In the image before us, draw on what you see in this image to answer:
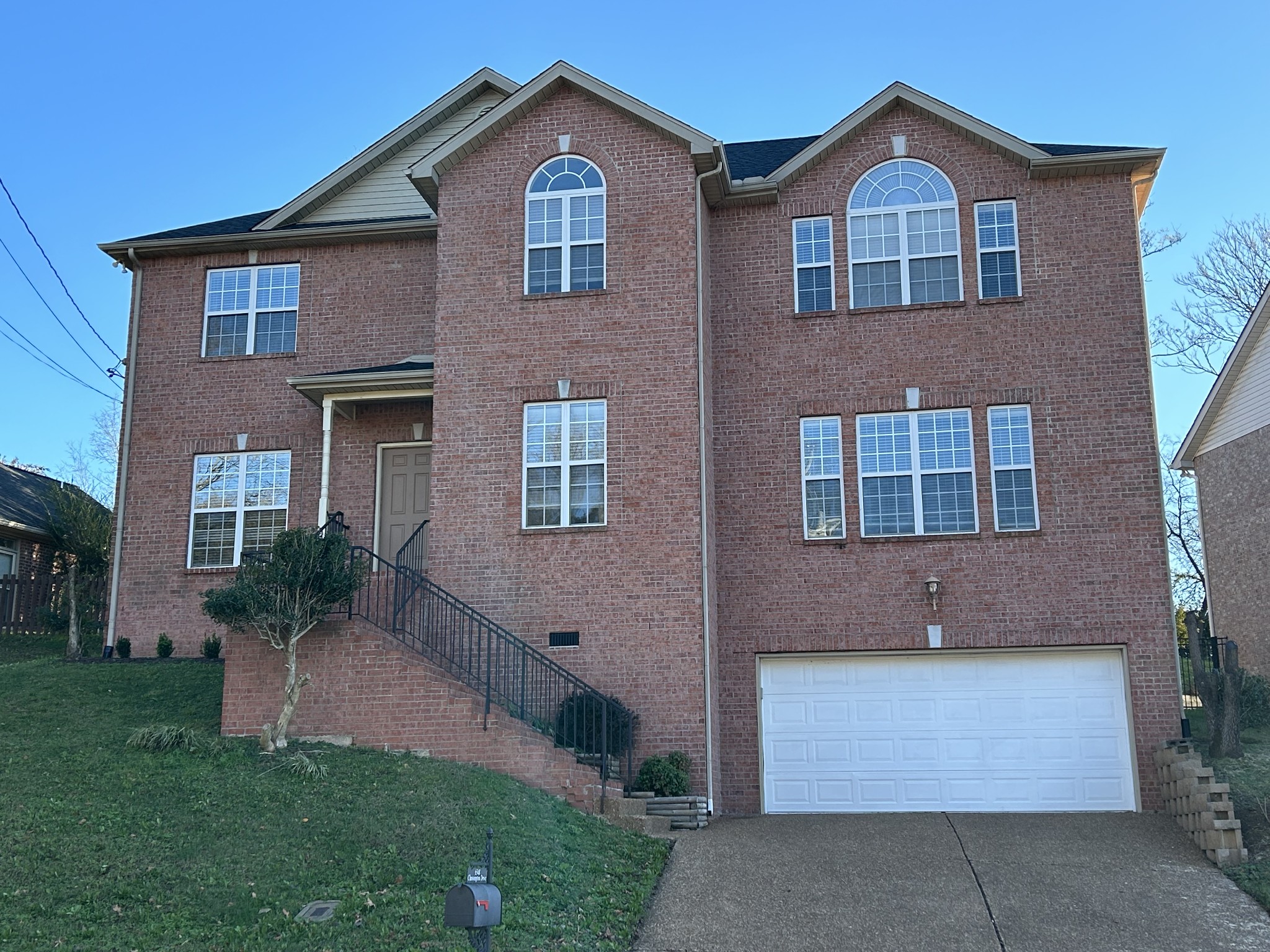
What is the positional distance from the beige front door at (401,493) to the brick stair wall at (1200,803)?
982 centimetres

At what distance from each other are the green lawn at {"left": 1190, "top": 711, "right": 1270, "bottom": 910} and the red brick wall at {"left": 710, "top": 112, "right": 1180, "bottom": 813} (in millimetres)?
900

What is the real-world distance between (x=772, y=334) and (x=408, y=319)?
531 cm

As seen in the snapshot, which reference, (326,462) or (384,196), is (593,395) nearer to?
(326,462)

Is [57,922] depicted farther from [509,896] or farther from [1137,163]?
[1137,163]

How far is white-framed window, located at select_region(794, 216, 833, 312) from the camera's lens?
16.5 meters

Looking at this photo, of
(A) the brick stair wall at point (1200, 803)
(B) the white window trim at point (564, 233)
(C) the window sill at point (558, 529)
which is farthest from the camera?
(B) the white window trim at point (564, 233)

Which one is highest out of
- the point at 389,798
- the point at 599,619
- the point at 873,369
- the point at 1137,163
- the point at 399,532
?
the point at 1137,163

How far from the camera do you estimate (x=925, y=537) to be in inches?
607

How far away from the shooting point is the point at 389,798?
1129cm

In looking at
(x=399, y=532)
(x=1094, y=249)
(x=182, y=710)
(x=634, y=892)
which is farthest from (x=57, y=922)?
(x=1094, y=249)

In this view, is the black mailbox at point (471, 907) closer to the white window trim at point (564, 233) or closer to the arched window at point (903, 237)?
the white window trim at point (564, 233)

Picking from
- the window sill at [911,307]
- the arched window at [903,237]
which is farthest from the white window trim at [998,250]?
the window sill at [911,307]

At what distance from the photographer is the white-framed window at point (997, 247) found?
16.1 metres

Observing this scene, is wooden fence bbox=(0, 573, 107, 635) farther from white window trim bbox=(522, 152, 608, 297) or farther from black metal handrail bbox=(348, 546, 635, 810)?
white window trim bbox=(522, 152, 608, 297)
